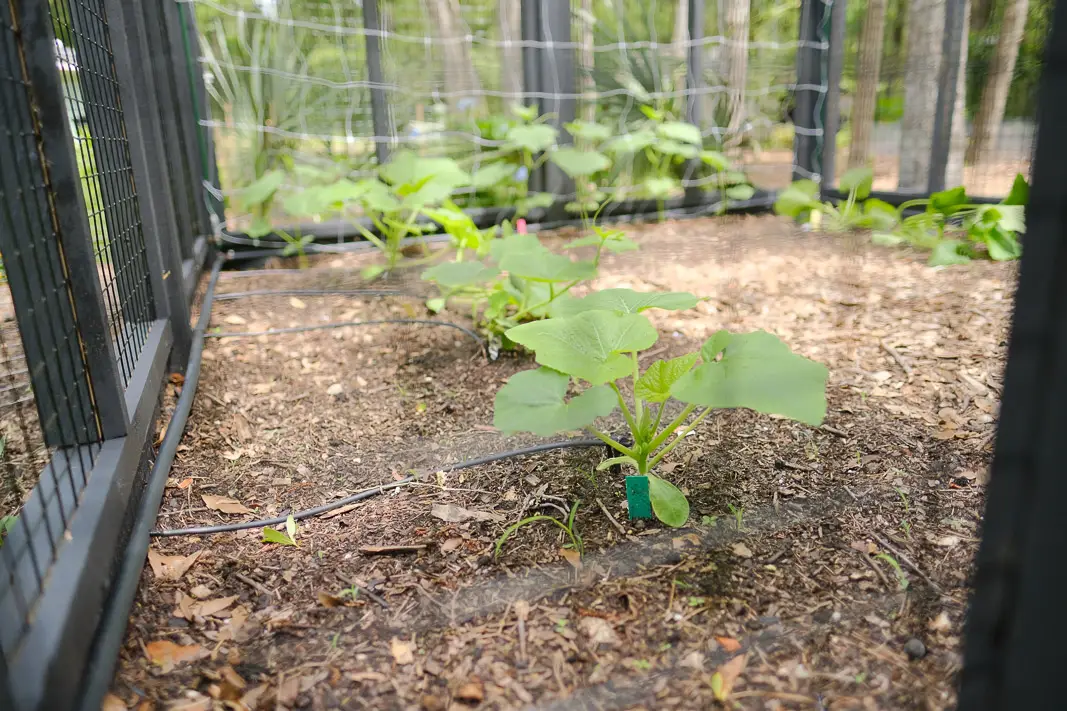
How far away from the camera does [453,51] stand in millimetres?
3320

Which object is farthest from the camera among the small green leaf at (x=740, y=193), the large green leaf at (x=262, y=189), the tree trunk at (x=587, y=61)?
the small green leaf at (x=740, y=193)

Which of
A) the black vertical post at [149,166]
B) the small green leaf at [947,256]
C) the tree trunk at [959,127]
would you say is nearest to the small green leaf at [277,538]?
the black vertical post at [149,166]

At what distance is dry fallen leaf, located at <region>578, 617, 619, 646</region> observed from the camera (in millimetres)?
893

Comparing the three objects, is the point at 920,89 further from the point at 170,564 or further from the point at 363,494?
the point at 170,564

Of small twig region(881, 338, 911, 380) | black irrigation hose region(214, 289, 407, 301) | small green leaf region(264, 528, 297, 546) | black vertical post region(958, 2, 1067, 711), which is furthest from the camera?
black irrigation hose region(214, 289, 407, 301)

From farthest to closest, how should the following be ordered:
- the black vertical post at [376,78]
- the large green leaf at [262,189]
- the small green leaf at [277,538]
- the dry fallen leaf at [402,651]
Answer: the black vertical post at [376,78], the large green leaf at [262,189], the small green leaf at [277,538], the dry fallen leaf at [402,651]

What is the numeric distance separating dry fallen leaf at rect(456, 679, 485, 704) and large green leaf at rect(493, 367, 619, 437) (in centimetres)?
33

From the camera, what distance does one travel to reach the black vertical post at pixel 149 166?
1.53 metres

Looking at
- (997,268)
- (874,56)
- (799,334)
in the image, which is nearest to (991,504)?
(799,334)

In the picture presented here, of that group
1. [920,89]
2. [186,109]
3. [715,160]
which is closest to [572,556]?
[186,109]

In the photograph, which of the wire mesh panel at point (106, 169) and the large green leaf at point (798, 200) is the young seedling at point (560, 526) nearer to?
the wire mesh panel at point (106, 169)

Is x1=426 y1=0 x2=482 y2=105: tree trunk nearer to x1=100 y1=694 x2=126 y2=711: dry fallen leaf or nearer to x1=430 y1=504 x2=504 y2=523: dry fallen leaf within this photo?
x1=430 y1=504 x2=504 y2=523: dry fallen leaf

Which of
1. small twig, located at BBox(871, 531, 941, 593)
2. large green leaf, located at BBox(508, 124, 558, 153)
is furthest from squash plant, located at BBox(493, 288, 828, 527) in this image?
large green leaf, located at BBox(508, 124, 558, 153)

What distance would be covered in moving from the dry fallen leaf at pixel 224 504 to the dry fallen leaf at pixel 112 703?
1.45 feet
